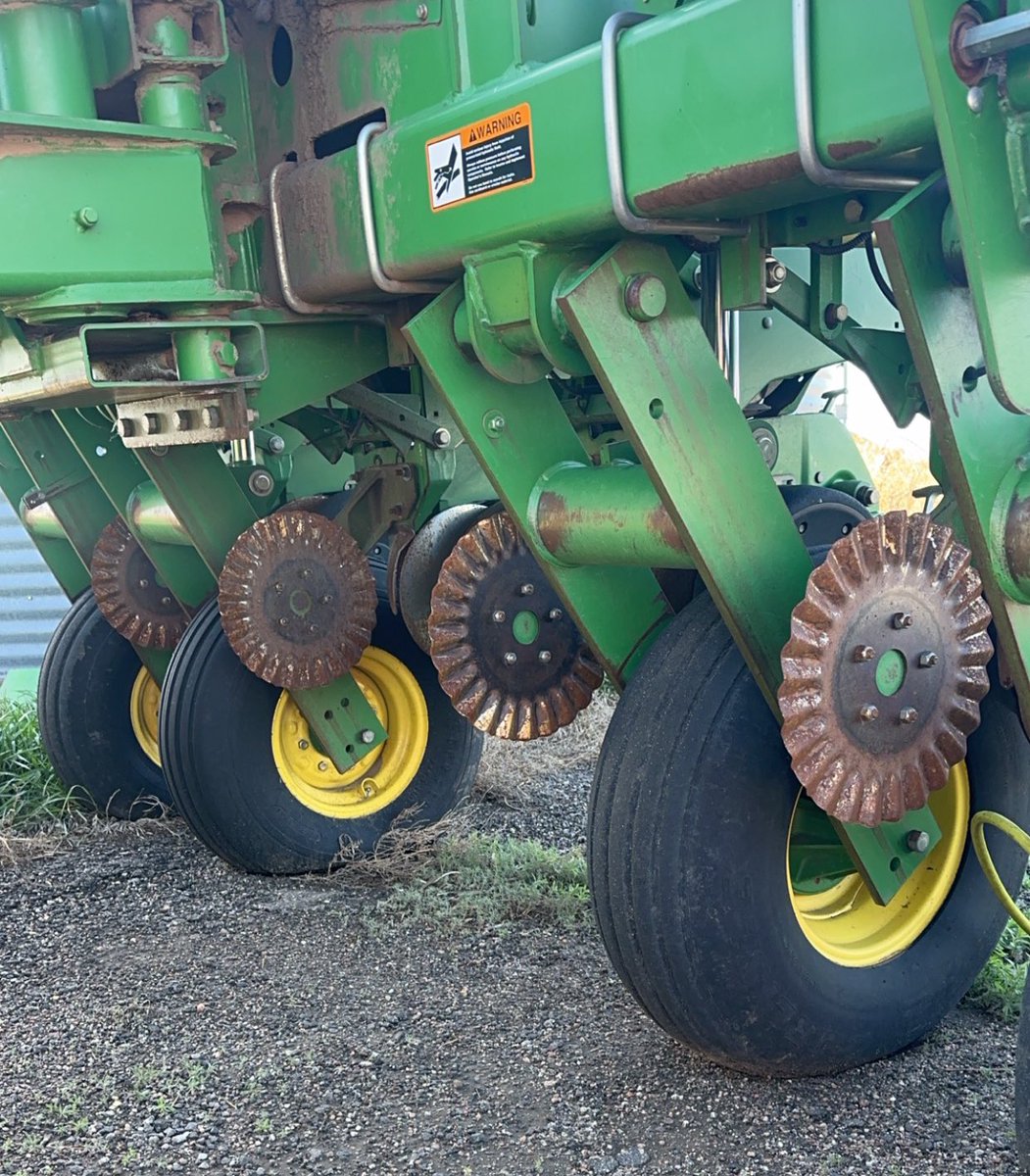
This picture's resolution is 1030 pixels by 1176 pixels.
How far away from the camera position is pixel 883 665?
6.16 feet

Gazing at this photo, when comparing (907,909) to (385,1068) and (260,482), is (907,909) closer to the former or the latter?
(385,1068)

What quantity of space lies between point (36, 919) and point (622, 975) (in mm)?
1857

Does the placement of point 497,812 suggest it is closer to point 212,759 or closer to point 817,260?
point 212,759

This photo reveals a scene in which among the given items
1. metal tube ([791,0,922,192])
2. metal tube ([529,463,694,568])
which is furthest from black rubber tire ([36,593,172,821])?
metal tube ([791,0,922,192])

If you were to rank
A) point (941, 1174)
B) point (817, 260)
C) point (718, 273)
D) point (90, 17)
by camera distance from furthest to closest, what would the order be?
point (817, 260), point (90, 17), point (718, 273), point (941, 1174)

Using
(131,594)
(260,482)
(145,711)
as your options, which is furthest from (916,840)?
(145,711)

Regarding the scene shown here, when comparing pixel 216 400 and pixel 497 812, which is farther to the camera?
pixel 497 812

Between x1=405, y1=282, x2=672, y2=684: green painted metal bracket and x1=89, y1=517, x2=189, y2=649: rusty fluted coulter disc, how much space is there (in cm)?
177

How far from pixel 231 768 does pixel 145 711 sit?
2.99 ft

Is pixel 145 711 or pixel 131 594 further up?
pixel 131 594

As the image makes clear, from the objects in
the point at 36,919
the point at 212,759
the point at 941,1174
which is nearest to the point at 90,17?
the point at 212,759

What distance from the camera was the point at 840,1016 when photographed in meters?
2.21

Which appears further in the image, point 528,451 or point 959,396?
point 528,451

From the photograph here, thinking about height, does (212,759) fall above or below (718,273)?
below
